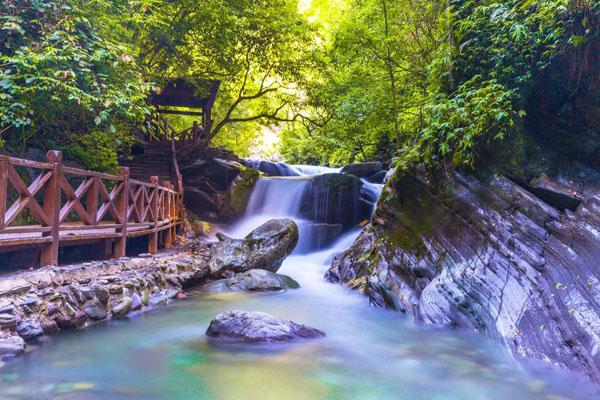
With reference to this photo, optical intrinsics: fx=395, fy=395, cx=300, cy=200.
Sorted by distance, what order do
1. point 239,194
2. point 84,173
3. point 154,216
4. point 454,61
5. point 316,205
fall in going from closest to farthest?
point 84,173 → point 454,61 → point 154,216 → point 316,205 → point 239,194

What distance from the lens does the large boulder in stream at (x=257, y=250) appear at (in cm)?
880

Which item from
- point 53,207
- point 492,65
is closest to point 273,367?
point 53,207

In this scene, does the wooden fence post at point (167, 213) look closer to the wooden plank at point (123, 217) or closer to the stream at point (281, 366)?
the wooden plank at point (123, 217)

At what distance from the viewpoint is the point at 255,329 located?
4801 mm

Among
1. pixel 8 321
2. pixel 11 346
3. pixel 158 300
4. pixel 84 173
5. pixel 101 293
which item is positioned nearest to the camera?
pixel 11 346

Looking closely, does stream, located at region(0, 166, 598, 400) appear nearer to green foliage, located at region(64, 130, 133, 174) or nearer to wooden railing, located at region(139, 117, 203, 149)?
green foliage, located at region(64, 130, 133, 174)

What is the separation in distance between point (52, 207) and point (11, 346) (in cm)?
182

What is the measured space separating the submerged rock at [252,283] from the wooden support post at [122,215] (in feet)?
5.87

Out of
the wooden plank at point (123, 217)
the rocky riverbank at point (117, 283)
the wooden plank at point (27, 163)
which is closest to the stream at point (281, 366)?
the rocky riverbank at point (117, 283)

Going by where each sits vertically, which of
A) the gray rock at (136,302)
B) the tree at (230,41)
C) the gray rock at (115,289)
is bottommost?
the gray rock at (136,302)

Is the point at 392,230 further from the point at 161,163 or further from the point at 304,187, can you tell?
the point at 161,163

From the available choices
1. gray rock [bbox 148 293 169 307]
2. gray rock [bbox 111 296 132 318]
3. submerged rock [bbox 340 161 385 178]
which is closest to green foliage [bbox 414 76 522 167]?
gray rock [bbox 148 293 169 307]

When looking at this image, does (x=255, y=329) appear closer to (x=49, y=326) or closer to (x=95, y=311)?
(x=95, y=311)

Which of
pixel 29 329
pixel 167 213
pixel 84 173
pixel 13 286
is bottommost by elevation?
pixel 29 329
